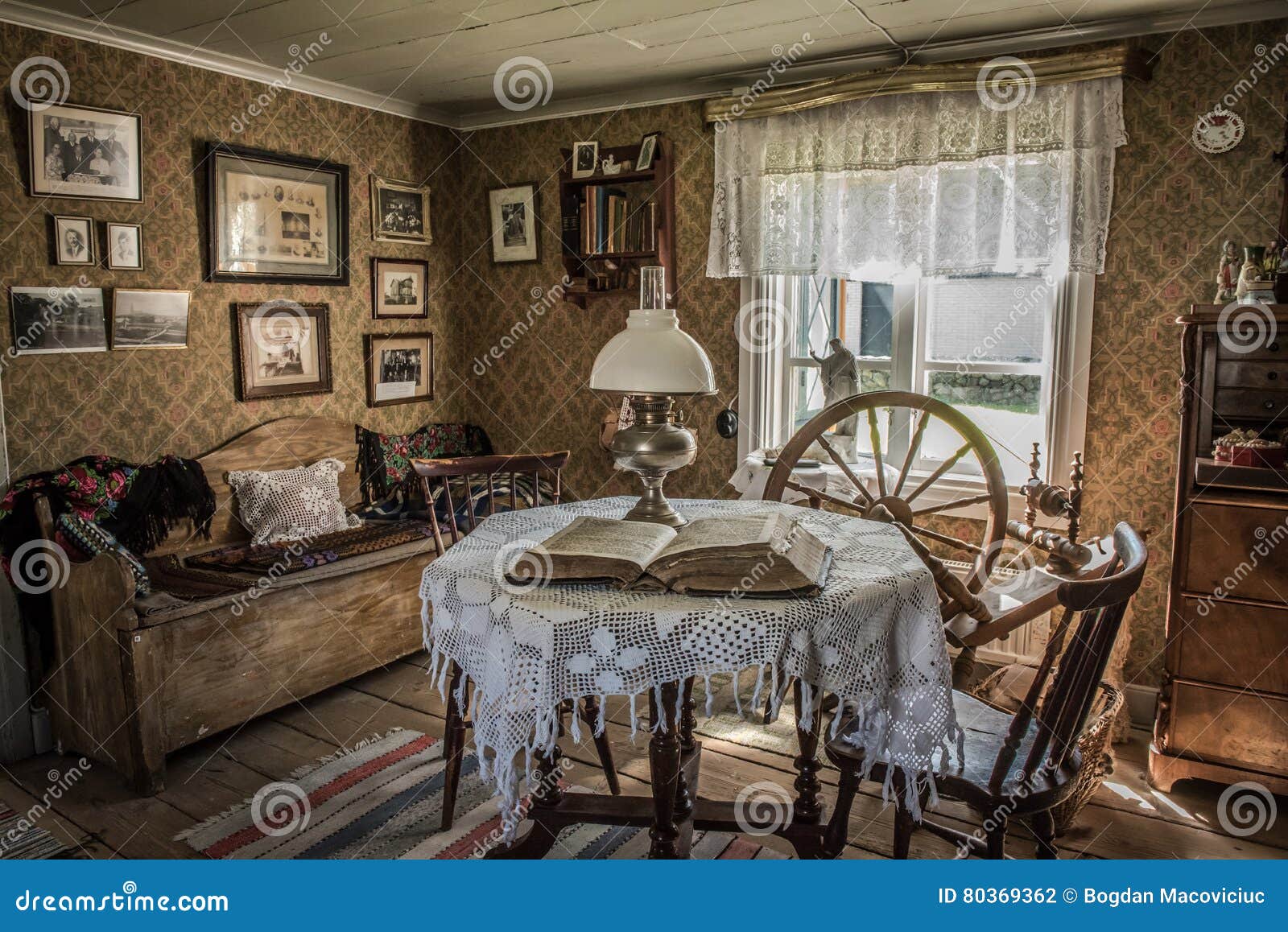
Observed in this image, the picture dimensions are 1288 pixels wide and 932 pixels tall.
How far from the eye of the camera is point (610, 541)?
6.31 ft

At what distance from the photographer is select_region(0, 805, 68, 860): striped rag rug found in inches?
99.7

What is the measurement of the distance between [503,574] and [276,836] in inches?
52.3

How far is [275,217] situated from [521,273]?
4.03ft

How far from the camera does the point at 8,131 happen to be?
3.16 meters

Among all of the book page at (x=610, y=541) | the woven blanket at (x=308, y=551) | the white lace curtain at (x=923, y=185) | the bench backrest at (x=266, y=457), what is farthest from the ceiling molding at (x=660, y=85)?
the book page at (x=610, y=541)

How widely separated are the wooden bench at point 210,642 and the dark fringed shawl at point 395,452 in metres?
0.51

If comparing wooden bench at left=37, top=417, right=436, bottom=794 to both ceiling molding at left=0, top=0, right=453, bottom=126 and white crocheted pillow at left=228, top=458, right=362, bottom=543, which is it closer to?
white crocheted pillow at left=228, top=458, right=362, bottom=543

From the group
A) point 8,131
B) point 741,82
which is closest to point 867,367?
point 741,82

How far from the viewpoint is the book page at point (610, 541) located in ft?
5.99

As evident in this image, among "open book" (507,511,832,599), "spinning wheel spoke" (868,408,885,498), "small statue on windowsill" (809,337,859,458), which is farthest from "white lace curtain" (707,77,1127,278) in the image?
"open book" (507,511,832,599)

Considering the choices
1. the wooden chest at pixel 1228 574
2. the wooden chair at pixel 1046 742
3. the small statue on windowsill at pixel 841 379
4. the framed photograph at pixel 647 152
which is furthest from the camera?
the framed photograph at pixel 647 152

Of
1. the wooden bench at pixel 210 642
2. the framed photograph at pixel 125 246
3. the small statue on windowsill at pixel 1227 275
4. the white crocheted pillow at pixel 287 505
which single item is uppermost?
the framed photograph at pixel 125 246

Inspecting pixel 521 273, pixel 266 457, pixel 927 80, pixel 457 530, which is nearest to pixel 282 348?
pixel 266 457

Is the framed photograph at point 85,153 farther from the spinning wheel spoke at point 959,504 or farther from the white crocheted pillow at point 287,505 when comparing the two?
the spinning wheel spoke at point 959,504
